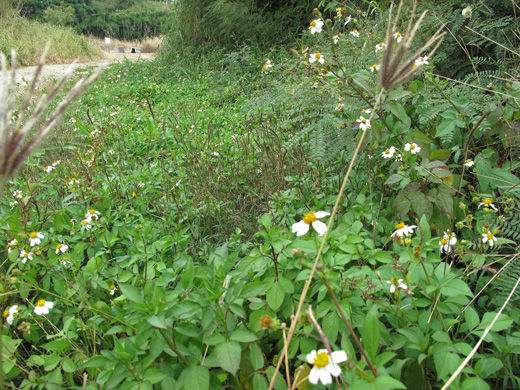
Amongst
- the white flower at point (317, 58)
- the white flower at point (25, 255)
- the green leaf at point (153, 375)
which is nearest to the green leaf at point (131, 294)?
the green leaf at point (153, 375)

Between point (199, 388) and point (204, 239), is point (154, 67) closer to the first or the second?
point (204, 239)

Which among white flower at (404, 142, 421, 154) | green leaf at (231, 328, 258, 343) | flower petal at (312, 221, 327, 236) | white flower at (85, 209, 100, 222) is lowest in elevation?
white flower at (85, 209, 100, 222)

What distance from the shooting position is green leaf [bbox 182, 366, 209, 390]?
2.84 feet

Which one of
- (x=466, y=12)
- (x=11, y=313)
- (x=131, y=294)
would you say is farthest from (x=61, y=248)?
(x=466, y=12)

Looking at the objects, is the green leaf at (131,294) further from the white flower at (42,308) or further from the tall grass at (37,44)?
the tall grass at (37,44)

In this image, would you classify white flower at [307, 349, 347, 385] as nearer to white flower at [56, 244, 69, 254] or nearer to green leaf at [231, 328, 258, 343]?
green leaf at [231, 328, 258, 343]

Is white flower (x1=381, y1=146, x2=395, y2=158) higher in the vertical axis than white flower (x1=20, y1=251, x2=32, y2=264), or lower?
higher

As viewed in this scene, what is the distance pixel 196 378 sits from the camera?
0.88 m

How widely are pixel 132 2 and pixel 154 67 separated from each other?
2998cm

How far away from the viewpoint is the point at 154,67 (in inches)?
272

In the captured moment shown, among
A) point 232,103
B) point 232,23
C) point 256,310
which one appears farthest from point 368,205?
point 232,23

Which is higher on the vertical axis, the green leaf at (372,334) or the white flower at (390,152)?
the white flower at (390,152)

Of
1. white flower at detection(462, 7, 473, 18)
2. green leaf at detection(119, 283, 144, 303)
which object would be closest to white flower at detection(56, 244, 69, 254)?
green leaf at detection(119, 283, 144, 303)

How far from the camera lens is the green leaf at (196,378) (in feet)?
2.84
